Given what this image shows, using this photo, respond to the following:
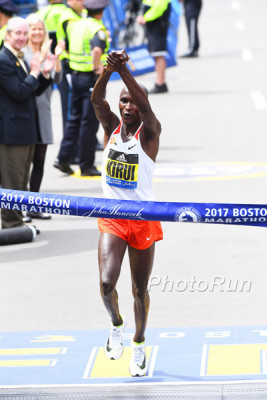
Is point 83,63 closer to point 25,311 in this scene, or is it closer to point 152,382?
point 25,311

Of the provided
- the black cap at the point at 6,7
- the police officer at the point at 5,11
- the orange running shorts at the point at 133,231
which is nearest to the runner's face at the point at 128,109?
the orange running shorts at the point at 133,231

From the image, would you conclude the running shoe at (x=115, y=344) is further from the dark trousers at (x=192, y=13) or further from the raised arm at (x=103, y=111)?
the dark trousers at (x=192, y=13)

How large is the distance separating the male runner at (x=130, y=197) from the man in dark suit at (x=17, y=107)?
3.57m

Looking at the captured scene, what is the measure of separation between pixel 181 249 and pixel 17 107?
7.60 feet

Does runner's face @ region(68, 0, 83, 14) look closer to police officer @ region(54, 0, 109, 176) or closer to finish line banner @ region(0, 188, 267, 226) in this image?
police officer @ region(54, 0, 109, 176)

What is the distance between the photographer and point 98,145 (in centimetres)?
1606

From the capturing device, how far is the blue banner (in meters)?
24.9

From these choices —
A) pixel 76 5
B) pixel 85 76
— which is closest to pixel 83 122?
pixel 85 76

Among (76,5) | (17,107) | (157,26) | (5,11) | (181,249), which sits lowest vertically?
(157,26)

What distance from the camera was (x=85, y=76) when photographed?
547 inches

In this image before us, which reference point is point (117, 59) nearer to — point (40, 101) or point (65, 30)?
point (40, 101)

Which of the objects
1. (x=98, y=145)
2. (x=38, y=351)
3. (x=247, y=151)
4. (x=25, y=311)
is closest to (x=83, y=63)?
(x=98, y=145)

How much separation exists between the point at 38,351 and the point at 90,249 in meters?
3.25

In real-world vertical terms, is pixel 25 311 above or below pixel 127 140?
below
